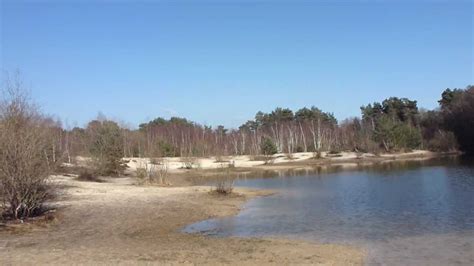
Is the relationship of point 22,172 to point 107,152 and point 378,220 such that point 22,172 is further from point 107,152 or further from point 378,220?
point 107,152

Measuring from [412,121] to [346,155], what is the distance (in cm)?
3164

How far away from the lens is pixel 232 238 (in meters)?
20.2

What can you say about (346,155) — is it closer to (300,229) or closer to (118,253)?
(300,229)

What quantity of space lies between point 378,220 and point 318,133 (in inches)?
3603

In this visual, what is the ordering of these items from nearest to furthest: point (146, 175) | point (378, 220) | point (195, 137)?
point (378, 220) → point (146, 175) → point (195, 137)

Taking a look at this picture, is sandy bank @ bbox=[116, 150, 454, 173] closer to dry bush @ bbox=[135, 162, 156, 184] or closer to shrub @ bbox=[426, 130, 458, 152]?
shrub @ bbox=[426, 130, 458, 152]

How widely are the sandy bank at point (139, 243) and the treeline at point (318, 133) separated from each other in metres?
30.4

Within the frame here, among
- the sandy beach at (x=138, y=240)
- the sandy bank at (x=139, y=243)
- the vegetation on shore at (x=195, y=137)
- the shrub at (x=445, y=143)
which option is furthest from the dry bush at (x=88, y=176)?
the shrub at (x=445, y=143)

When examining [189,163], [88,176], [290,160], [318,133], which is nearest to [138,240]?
[88,176]

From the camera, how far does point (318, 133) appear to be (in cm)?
11562

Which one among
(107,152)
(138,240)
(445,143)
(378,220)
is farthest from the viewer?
(445,143)

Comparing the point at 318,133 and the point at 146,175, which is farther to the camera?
the point at 318,133

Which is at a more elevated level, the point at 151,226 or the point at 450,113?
the point at 450,113

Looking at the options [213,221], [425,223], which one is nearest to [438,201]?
[425,223]
